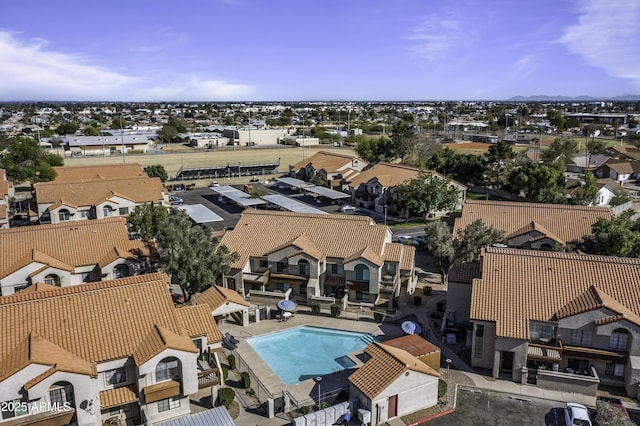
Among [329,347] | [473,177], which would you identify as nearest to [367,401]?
[329,347]

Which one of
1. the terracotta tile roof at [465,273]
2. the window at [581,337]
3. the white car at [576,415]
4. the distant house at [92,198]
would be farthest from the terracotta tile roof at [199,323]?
the distant house at [92,198]

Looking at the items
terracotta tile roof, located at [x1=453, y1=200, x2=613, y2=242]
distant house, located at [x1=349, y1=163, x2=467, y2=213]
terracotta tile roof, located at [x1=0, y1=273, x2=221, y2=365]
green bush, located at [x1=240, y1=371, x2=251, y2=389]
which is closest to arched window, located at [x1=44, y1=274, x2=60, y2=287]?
terracotta tile roof, located at [x1=0, y1=273, x2=221, y2=365]

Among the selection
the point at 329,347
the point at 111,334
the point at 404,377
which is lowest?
the point at 329,347

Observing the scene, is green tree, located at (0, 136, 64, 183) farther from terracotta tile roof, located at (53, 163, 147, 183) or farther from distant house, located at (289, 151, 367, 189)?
distant house, located at (289, 151, 367, 189)

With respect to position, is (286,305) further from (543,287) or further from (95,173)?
(95,173)

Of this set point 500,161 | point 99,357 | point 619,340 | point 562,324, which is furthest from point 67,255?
point 500,161

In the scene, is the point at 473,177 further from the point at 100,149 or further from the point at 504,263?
the point at 100,149
